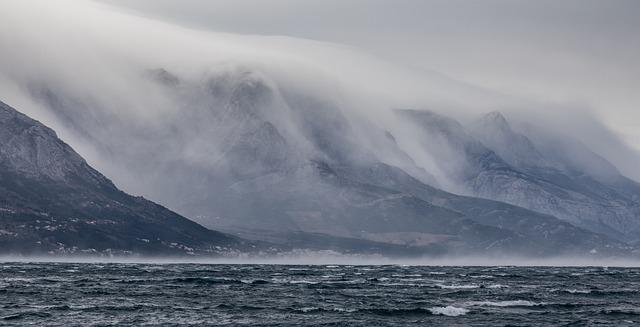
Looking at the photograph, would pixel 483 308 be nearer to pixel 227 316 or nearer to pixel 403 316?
pixel 403 316

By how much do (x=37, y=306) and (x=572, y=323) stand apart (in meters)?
93.9

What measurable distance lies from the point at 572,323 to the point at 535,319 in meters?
7.33

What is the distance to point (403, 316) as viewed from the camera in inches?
7052

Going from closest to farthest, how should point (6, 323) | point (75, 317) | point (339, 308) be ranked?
point (6, 323) < point (75, 317) < point (339, 308)

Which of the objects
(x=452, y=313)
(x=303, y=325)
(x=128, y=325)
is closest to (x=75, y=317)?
(x=128, y=325)

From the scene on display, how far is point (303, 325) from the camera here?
159 meters

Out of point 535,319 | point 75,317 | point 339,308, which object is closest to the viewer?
point 75,317

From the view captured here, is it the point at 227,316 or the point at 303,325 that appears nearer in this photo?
the point at 303,325

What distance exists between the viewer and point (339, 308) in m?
191

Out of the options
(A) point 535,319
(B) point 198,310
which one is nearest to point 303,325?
(B) point 198,310

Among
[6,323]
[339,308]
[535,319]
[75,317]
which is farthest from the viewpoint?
[339,308]

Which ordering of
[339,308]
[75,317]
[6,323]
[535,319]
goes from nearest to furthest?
[6,323] < [75,317] < [535,319] < [339,308]

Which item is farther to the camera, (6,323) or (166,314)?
(166,314)

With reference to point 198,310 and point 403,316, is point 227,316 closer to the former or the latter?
point 198,310
